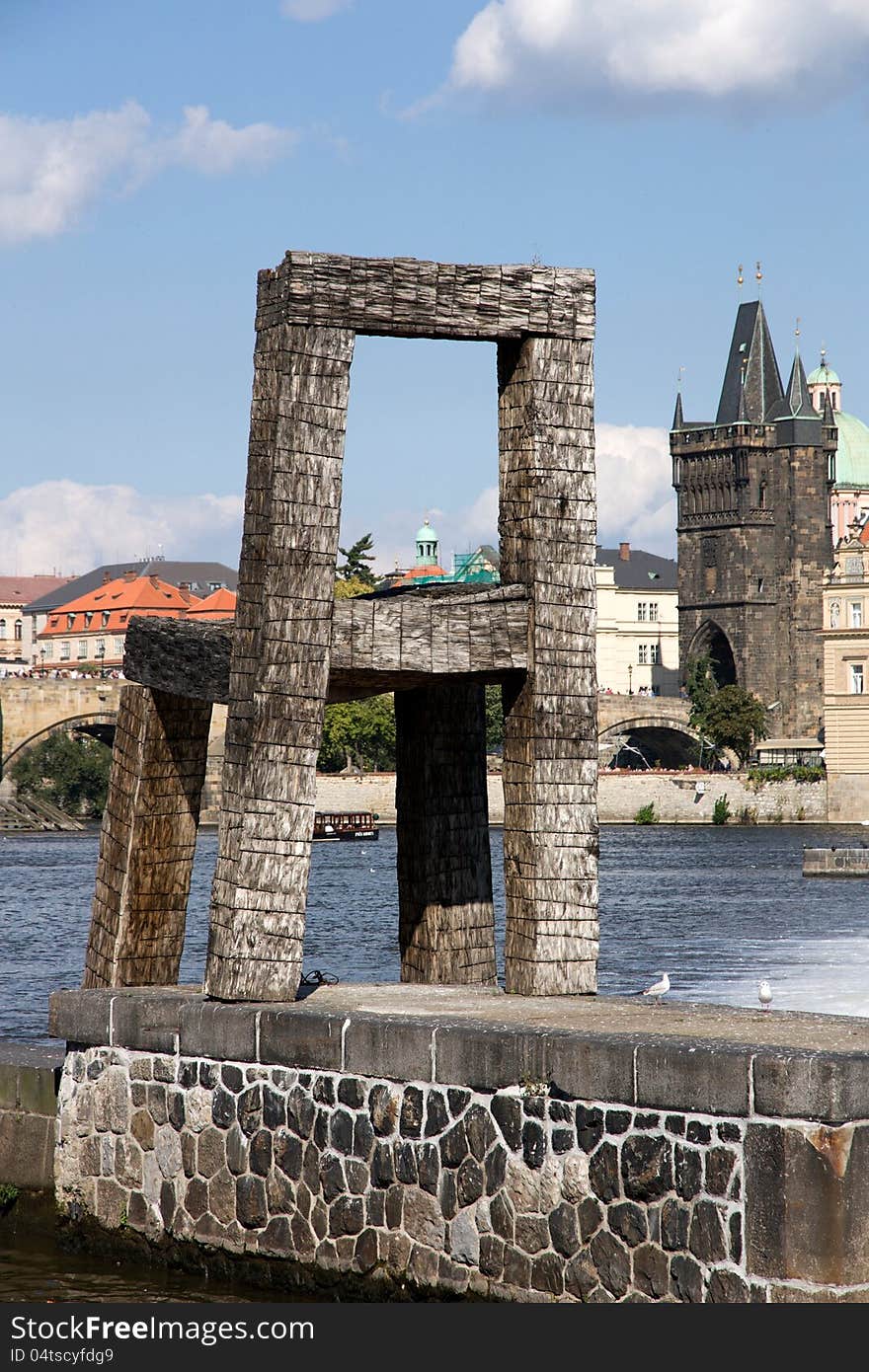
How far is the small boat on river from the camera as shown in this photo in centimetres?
9375

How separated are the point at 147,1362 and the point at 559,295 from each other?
18.4 ft

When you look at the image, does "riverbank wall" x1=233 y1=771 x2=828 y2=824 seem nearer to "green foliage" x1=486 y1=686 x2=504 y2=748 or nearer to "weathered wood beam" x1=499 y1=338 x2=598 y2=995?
"green foliage" x1=486 y1=686 x2=504 y2=748

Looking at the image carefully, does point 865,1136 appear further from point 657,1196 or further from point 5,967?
point 5,967

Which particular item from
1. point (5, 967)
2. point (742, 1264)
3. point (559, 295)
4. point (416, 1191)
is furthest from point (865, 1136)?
point (5, 967)

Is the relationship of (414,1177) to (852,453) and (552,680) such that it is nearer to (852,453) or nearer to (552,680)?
(552,680)

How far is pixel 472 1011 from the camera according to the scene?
400 inches

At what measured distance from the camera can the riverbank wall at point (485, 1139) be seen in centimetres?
794

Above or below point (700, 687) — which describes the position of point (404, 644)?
below

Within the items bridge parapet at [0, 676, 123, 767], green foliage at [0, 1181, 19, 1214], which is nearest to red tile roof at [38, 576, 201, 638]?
bridge parapet at [0, 676, 123, 767]

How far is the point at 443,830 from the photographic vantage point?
12.3m

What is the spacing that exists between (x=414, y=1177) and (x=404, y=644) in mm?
2730

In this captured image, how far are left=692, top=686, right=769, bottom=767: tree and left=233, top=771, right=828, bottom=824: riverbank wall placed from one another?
48.7 feet

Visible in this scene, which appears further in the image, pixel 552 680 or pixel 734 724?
pixel 734 724

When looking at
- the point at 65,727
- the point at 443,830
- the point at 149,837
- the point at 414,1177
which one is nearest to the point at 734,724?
the point at 65,727
